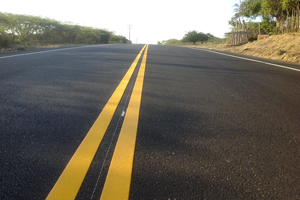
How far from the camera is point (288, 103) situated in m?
3.10

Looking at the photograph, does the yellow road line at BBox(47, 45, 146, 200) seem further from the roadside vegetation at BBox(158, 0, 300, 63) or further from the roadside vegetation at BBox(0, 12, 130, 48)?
the roadside vegetation at BBox(0, 12, 130, 48)

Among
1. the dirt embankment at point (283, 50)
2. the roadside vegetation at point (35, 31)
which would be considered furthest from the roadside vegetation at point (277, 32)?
the roadside vegetation at point (35, 31)

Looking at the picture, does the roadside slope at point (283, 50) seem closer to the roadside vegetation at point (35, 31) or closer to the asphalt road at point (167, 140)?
the asphalt road at point (167, 140)

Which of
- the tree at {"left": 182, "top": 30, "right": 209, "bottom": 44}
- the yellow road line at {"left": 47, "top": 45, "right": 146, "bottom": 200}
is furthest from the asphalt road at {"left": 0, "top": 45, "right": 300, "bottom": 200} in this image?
the tree at {"left": 182, "top": 30, "right": 209, "bottom": 44}

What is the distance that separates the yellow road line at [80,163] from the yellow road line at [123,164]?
0.49ft

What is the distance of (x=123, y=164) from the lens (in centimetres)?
158

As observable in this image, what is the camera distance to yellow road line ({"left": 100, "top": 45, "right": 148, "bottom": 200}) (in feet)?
4.29

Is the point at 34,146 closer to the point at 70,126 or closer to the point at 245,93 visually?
the point at 70,126

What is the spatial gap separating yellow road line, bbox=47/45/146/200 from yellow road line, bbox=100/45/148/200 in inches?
5.9

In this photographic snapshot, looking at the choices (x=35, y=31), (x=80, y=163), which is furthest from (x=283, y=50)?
(x=35, y=31)

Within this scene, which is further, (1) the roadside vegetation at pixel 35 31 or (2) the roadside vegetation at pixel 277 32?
(1) the roadside vegetation at pixel 35 31

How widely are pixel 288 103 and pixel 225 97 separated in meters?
0.76

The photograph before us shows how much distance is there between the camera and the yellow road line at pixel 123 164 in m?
1.31

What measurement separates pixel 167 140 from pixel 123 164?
48cm
